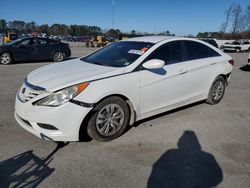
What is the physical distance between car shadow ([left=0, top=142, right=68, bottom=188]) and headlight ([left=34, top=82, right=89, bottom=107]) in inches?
26.6

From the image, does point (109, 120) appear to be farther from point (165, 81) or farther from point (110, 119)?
point (165, 81)

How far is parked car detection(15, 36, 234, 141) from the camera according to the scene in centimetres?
328

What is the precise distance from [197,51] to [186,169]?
110 inches

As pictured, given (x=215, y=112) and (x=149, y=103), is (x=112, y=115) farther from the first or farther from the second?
(x=215, y=112)

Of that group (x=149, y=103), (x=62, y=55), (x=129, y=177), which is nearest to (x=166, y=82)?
(x=149, y=103)

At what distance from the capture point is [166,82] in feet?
13.9

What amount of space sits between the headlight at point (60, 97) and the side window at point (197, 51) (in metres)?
2.45

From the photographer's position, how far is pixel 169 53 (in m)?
4.46

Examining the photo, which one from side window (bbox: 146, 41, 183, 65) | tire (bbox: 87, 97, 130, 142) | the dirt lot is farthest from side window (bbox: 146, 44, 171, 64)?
the dirt lot

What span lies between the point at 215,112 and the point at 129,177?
307 centimetres

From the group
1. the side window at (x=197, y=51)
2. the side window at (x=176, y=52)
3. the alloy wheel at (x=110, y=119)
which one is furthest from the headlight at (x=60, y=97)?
the side window at (x=197, y=51)

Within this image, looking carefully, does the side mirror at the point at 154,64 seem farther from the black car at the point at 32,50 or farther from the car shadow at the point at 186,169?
the black car at the point at 32,50

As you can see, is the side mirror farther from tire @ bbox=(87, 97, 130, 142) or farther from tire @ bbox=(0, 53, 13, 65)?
tire @ bbox=(0, 53, 13, 65)

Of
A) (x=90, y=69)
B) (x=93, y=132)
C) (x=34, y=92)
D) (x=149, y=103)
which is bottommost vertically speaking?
(x=93, y=132)
